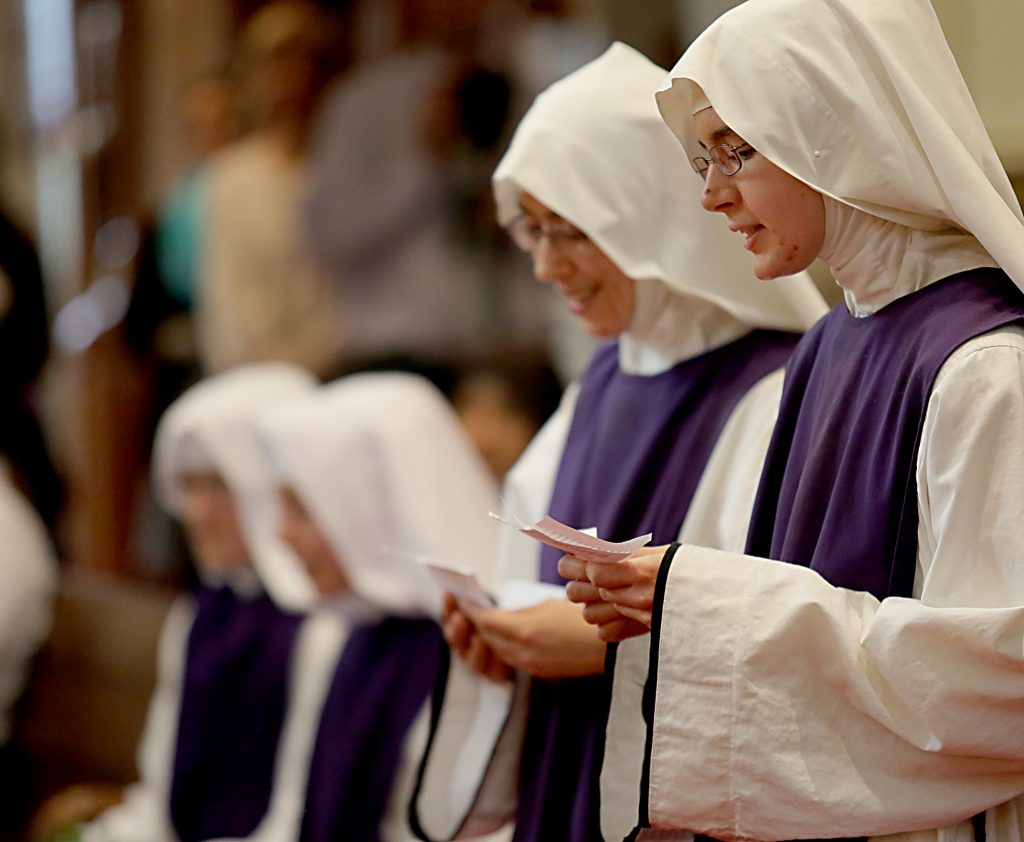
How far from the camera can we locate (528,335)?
21.6 ft

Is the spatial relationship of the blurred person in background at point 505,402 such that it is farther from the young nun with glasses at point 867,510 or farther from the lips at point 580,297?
the young nun with glasses at point 867,510

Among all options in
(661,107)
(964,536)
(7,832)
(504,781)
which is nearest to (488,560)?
(504,781)

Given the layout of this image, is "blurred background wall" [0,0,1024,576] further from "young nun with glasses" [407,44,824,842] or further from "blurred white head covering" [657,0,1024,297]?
"blurred white head covering" [657,0,1024,297]

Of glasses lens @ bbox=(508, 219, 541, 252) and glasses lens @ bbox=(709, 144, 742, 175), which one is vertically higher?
glasses lens @ bbox=(709, 144, 742, 175)

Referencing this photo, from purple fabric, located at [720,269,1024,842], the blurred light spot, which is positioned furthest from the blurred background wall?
purple fabric, located at [720,269,1024,842]

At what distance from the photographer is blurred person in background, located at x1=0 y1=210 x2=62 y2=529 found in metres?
7.14

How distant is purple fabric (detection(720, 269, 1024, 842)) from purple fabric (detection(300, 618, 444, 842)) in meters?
1.87

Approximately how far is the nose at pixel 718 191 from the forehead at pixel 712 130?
0.04 metres

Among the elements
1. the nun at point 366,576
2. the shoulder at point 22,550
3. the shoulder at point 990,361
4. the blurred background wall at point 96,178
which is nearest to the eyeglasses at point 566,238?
the shoulder at point 990,361

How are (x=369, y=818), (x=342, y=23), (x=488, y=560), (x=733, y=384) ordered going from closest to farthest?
(x=733, y=384)
(x=369, y=818)
(x=488, y=560)
(x=342, y=23)

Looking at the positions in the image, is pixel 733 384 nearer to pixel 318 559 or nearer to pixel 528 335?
pixel 318 559

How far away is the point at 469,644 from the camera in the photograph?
9.66 feet

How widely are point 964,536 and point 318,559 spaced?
2553 millimetres

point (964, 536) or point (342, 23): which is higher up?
point (342, 23)
